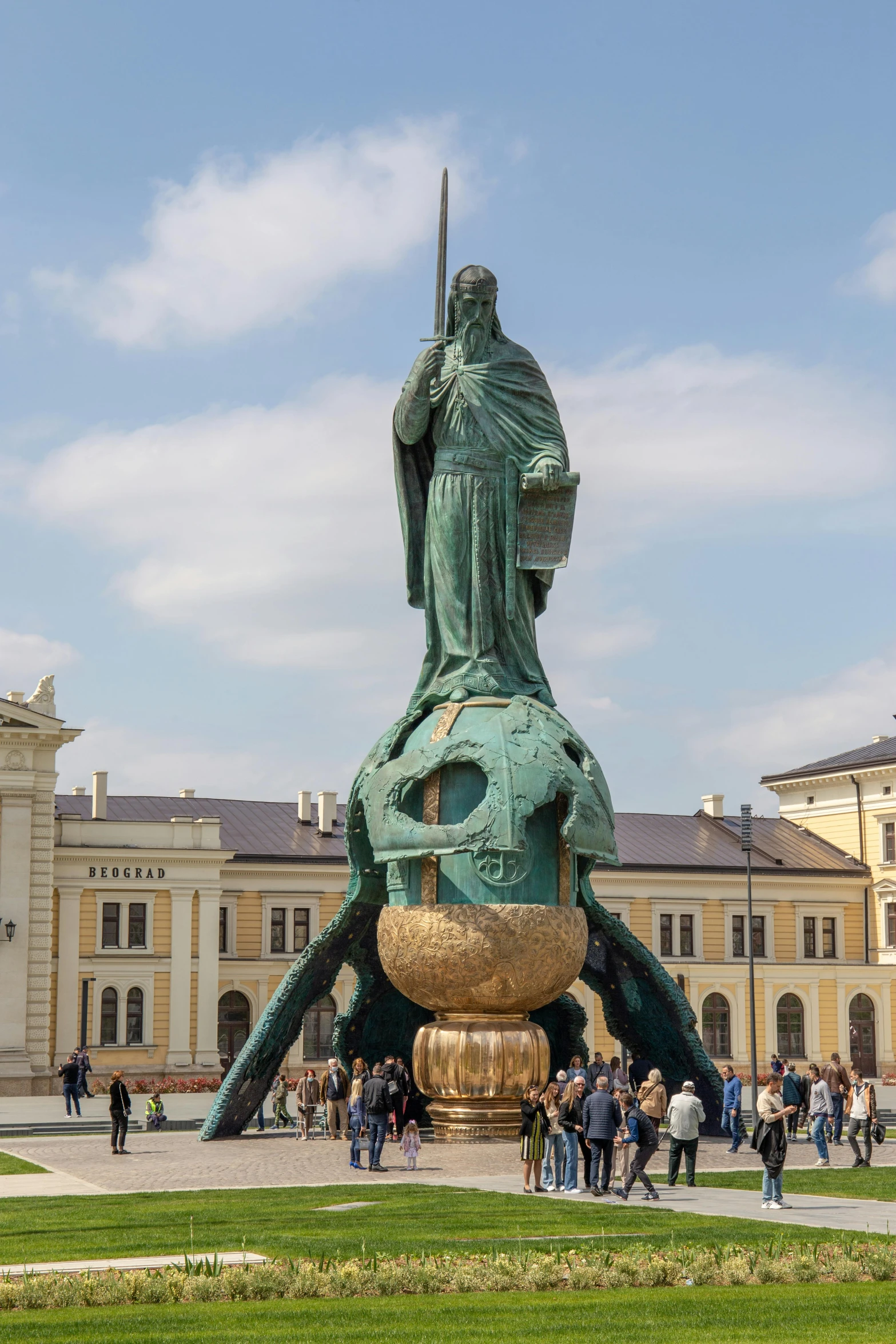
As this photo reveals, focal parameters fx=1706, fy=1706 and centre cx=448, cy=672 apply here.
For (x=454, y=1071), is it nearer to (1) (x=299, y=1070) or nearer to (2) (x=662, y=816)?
(1) (x=299, y=1070)

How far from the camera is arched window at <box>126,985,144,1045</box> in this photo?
189ft

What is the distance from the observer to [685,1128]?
778 inches

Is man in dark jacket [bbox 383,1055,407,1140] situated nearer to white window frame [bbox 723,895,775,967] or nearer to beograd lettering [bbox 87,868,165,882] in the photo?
beograd lettering [bbox 87,868,165,882]

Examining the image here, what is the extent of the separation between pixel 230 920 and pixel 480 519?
39.5m

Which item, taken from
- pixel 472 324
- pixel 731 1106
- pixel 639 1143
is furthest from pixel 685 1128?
pixel 472 324

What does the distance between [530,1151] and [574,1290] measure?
634cm

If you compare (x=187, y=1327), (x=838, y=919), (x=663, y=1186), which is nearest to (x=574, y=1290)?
(x=187, y=1327)

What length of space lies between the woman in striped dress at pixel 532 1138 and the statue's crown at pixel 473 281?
12.0 m

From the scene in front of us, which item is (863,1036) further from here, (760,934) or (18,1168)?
(18,1168)

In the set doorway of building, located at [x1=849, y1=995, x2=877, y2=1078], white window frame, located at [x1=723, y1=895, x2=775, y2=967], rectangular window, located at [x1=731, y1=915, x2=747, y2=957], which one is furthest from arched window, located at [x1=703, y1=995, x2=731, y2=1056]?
doorway of building, located at [x1=849, y1=995, x2=877, y2=1078]

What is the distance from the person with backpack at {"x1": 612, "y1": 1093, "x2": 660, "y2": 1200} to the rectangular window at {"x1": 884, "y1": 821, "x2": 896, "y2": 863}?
168 feet

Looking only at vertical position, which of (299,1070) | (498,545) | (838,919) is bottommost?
(299,1070)

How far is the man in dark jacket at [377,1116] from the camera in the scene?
2148 centimetres

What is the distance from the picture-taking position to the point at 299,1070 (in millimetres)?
58156
